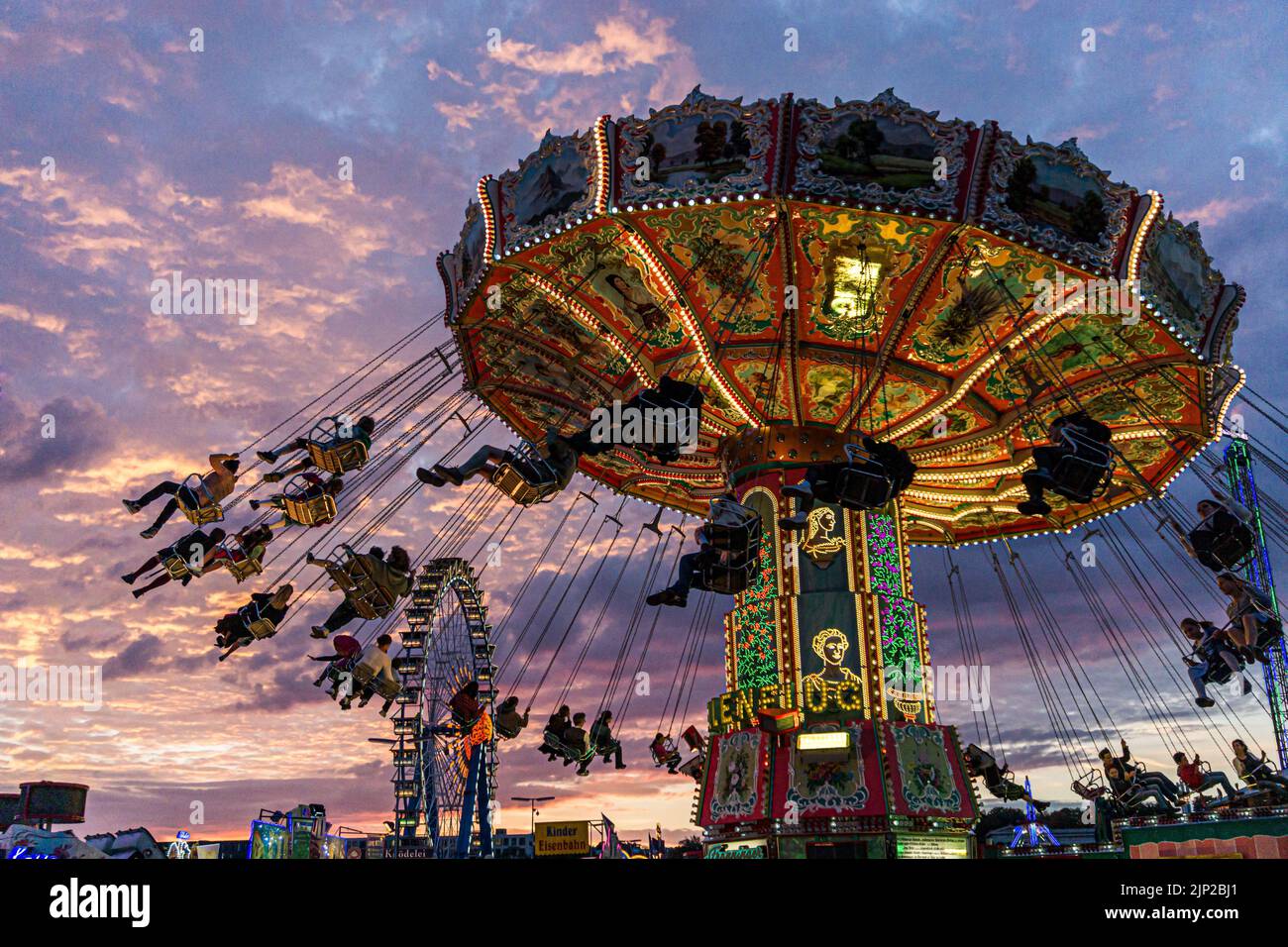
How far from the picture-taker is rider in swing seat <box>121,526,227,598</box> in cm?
1174

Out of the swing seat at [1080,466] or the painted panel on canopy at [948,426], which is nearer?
the swing seat at [1080,466]

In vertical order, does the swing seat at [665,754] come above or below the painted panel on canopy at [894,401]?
below

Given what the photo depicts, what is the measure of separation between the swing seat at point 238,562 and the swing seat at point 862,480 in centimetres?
712

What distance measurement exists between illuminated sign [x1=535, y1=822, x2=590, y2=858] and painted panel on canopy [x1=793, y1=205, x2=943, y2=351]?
7392 mm

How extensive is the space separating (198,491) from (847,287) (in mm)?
8207

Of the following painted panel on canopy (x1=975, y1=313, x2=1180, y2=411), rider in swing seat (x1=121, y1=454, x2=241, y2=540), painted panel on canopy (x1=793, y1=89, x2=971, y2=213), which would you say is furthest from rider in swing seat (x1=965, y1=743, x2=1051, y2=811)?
rider in swing seat (x1=121, y1=454, x2=241, y2=540)

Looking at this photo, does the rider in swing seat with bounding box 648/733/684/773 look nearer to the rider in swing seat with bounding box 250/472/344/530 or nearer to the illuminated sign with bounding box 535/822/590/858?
the illuminated sign with bounding box 535/822/590/858

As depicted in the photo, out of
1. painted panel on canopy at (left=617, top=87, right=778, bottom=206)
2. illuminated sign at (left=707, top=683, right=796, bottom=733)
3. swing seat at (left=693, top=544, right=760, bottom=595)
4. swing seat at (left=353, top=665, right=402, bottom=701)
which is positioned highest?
painted panel on canopy at (left=617, top=87, right=778, bottom=206)

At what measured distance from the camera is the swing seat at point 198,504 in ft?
38.9

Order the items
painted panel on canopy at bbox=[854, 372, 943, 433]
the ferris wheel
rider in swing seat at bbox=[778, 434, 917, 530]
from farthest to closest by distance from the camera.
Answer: the ferris wheel → painted panel on canopy at bbox=[854, 372, 943, 433] → rider in swing seat at bbox=[778, 434, 917, 530]

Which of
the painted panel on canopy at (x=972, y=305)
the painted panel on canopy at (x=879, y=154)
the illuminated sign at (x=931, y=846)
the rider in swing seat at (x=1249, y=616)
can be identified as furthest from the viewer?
the rider in swing seat at (x=1249, y=616)

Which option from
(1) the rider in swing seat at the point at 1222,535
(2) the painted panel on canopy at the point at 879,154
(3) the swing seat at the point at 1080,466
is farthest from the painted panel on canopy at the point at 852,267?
(1) the rider in swing seat at the point at 1222,535

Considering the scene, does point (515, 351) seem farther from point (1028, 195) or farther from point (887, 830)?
point (887, 830)

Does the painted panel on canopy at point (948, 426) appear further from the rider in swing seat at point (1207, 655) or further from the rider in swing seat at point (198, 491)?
the rider in swing seat at point (198, 491)
